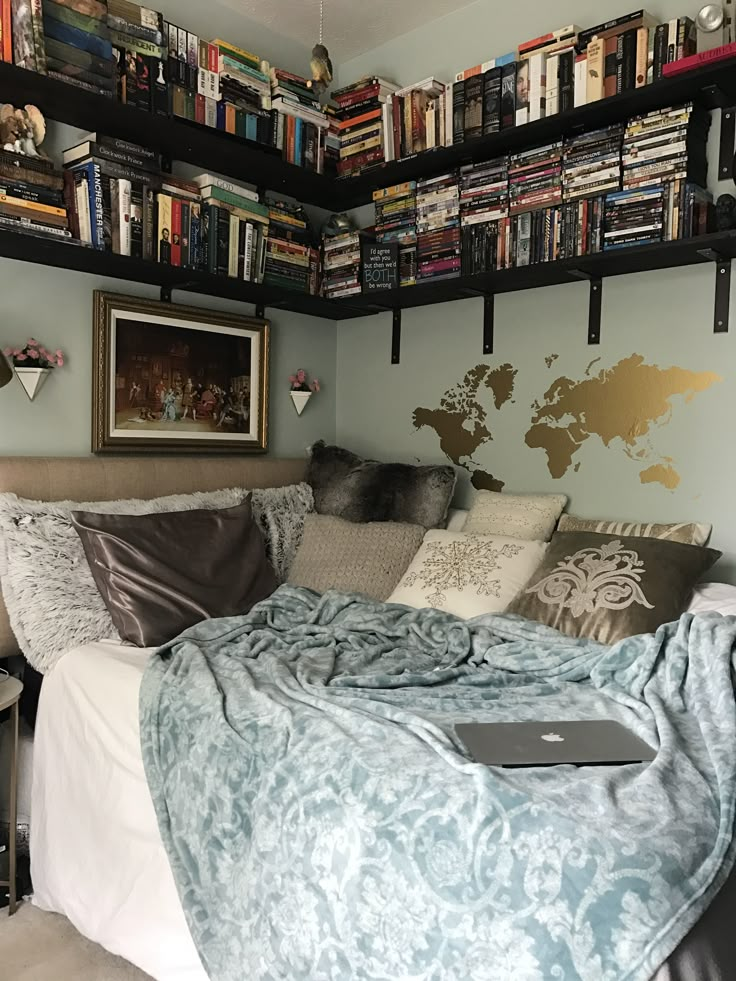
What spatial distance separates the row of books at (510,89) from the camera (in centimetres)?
232

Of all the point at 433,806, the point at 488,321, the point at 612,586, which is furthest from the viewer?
the point at 488,321

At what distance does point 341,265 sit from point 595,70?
115 cm

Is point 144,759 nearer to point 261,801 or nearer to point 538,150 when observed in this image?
point 261,801

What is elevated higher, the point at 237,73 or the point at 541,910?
the point at 237,73

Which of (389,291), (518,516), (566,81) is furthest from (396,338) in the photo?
(566,81)

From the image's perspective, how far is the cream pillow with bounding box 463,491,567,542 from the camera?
8.43ft

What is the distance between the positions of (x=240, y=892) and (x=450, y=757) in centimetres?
49

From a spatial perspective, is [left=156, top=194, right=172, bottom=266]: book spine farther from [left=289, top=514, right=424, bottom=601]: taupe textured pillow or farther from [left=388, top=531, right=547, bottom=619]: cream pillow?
[left=388, top=531, right=547, bottom=619]: cream pillow

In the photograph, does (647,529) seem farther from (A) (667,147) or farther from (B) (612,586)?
(A) (667,147)

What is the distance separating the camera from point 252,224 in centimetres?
287

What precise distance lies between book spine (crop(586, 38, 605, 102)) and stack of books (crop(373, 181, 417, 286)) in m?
0.73

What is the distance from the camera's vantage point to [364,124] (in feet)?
10.0

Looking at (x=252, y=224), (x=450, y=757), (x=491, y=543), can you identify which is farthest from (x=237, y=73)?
(x=450, y=757)

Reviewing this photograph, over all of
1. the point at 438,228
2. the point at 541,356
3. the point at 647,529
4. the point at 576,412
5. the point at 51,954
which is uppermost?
the point at 438,228
